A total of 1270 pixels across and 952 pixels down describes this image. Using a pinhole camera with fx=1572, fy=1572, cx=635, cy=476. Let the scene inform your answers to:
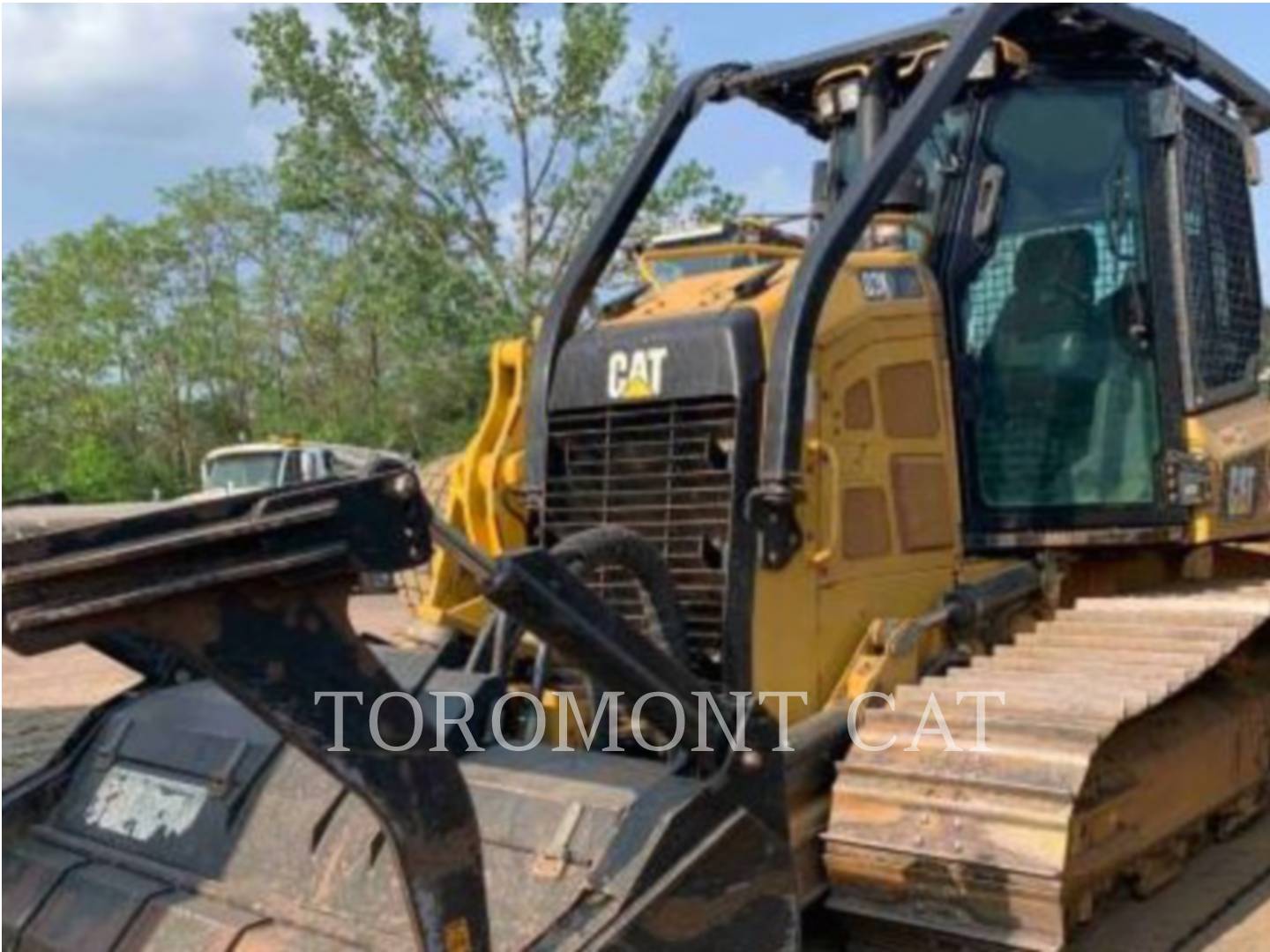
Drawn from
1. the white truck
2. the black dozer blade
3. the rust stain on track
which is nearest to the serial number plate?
the black dozer blade

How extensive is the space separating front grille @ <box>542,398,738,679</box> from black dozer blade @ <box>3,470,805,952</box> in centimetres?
58

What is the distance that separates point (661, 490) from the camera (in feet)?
14.5

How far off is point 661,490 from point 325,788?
124cm

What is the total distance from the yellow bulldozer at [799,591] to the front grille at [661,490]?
1 centimetres

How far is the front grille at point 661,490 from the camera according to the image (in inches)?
168

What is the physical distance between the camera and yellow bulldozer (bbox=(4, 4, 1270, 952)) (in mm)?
3080

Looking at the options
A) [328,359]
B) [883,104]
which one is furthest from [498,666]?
[328,359]

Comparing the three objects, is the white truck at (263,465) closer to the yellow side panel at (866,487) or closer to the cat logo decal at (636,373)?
the cat logo decal at (636,373)

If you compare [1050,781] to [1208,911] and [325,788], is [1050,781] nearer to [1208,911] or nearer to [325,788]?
[1208,911]

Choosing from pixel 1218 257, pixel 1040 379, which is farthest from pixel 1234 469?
pixel 1218 257

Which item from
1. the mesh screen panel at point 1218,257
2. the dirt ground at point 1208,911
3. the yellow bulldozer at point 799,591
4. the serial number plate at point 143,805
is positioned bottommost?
the dirt ground at point 1208,911

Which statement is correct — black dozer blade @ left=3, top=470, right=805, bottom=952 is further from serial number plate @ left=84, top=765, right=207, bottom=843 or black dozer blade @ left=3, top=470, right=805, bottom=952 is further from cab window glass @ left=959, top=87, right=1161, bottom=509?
cab window glass @ left=959, top=87, right=1161, bottom=509

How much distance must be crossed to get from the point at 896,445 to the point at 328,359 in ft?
116

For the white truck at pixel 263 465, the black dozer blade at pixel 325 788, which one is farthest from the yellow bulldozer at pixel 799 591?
the white truck at pixel 263 465
